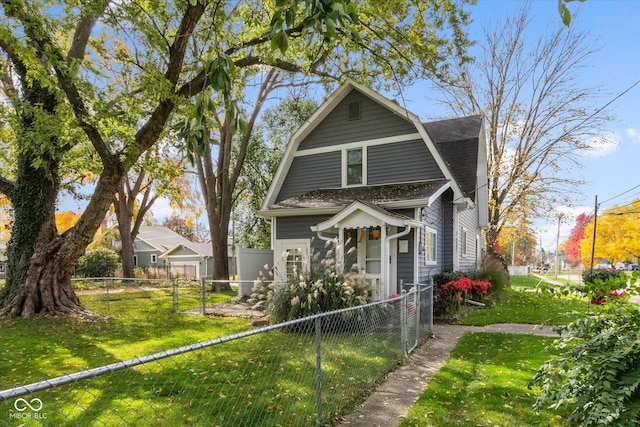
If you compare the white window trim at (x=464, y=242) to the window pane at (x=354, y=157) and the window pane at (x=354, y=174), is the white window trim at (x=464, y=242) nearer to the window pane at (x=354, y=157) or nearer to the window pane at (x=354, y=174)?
the window pane at (x=354, y=174)

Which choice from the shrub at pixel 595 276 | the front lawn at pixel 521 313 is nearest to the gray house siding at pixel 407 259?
the front lawn at pixel 521 313

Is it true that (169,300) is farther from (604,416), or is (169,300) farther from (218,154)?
(604,416)

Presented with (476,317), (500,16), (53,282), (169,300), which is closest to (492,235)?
(500,16)

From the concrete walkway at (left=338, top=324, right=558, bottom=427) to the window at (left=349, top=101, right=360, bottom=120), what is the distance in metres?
7.98

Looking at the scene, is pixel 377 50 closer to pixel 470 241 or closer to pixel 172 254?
pixel 470 241

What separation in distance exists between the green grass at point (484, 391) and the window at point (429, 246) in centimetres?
440

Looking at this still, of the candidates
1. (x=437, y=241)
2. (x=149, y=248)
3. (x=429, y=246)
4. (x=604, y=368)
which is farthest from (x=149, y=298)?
(x=149, y=248)

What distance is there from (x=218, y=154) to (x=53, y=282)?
12577mm

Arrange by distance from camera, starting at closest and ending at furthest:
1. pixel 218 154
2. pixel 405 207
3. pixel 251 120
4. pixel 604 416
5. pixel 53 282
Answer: pixel 604 416
pixel 53 282
pixel 405 207
pixel 251 120
pixel 218 154

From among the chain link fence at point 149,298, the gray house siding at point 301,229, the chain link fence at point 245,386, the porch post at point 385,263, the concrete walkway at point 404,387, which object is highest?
the gray house siding at point 301,229

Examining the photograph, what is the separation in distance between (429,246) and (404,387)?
7429mm

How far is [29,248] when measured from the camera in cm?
1005

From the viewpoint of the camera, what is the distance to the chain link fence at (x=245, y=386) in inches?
151

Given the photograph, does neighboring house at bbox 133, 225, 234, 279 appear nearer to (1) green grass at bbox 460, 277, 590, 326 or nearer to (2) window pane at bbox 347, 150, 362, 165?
(2) window pane at bbox 347, 150, 362, 165
